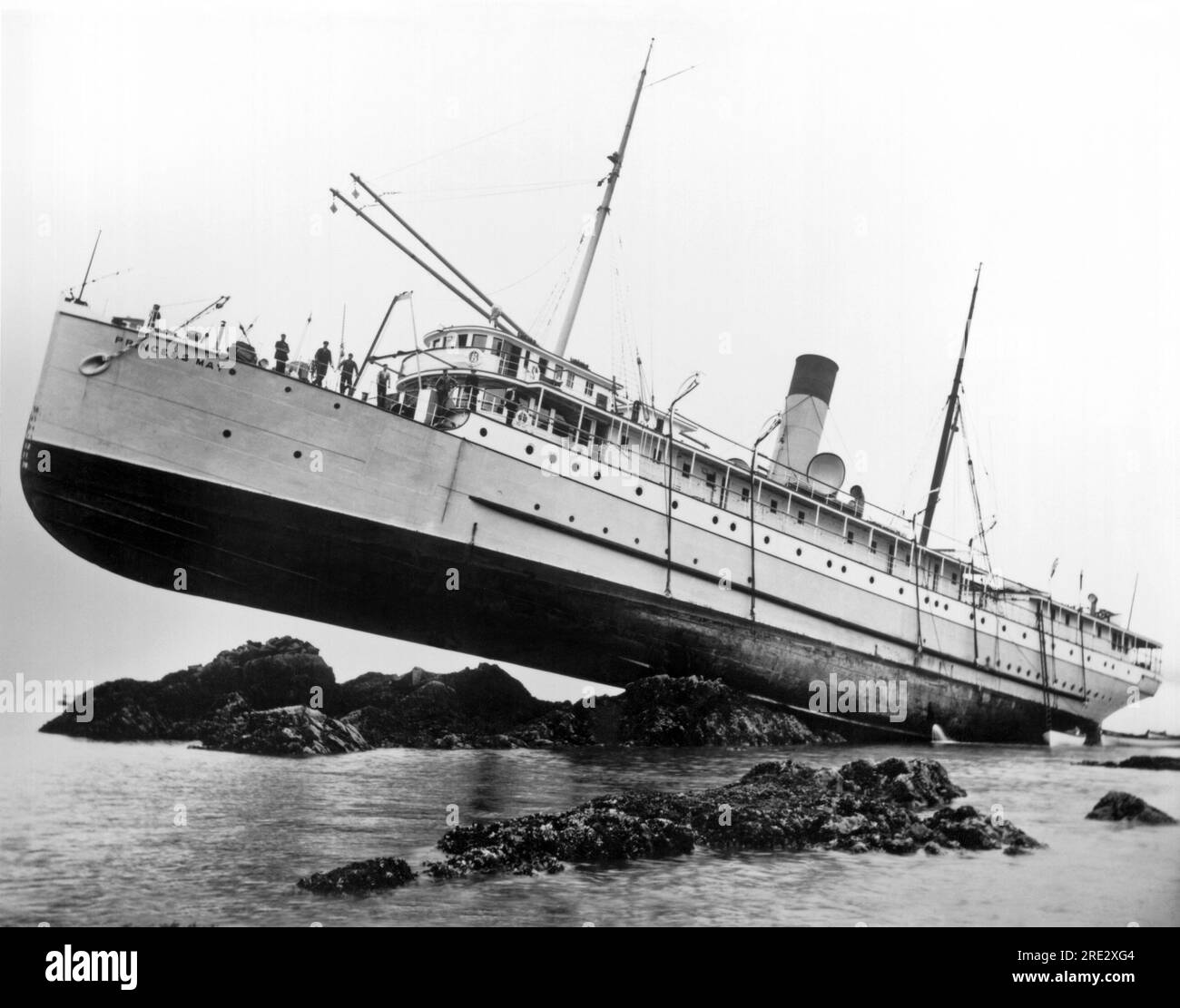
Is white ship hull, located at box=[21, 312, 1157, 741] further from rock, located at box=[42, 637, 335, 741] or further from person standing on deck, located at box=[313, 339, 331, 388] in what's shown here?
rock, located at box=[42, 637, 335, 741]

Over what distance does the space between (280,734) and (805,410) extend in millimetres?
7889

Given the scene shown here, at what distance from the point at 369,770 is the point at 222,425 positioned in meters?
3.61

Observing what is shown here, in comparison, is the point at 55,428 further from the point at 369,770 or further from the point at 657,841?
the point at 657,841

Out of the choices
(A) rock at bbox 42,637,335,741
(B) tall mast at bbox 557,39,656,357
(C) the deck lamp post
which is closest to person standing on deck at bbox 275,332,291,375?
(A) rock at bbox 42,637,335,741

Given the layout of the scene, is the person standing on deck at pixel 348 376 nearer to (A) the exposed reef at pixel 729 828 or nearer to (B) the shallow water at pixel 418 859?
(B) the shallow water at pixel 418 859

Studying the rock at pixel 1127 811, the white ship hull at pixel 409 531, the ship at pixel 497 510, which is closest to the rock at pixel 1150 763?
the rock at pixel 1127 811

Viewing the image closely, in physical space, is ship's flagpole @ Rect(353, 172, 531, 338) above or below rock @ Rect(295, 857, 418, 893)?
above

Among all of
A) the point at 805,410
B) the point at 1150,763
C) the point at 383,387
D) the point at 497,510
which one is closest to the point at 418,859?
the point at 497,510

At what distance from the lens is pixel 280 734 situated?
24.8 feet

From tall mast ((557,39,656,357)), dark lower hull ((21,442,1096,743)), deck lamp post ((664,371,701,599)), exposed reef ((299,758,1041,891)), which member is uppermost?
tall mast ((557,39,656,357))

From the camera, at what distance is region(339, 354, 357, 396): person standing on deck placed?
29.1 feet

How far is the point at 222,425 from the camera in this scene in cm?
845

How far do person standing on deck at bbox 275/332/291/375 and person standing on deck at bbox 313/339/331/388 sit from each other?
0.29m
